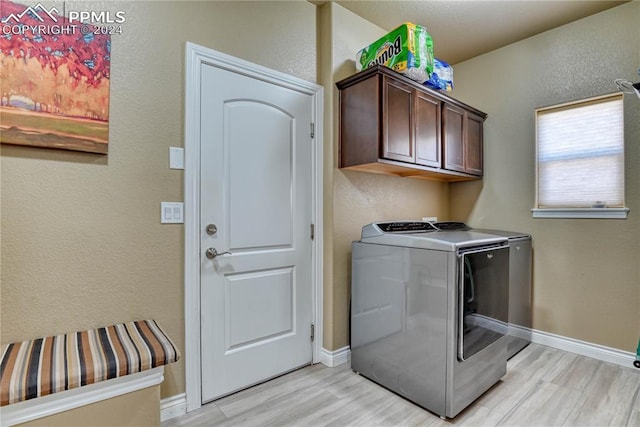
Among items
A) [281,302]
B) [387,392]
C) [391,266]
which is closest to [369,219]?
[391,266]

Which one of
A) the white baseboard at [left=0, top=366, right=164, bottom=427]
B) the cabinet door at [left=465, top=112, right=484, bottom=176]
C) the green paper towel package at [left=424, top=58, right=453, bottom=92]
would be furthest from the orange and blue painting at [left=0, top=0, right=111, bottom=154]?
the cabinet door at [left=465, top=112, right=484, bottom=176]

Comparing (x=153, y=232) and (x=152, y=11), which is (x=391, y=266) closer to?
(x=153, y=232)

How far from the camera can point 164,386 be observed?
1.77m

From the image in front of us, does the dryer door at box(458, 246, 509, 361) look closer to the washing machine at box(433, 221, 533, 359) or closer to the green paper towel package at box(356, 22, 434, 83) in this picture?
the washing machine at box(433, 221, 533, 359)

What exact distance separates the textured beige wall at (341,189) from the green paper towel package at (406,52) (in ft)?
0.80

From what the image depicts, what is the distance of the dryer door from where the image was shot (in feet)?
5.84

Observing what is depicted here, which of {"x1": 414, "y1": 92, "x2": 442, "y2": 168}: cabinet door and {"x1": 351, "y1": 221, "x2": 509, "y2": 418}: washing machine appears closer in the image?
{"x1": 351, "y1": 221, "x2": 509, "y2": 418}: washing machine

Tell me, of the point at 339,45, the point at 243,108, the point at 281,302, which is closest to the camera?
the point at 243,108

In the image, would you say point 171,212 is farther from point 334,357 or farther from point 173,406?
point 334,357

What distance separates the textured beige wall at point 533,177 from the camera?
7.88 ft

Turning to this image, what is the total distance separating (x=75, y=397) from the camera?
119 cm

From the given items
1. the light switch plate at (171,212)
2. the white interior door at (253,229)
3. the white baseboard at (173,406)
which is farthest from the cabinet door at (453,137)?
the white baseboard at (173,406)

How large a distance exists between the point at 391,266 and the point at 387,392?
819 millimetres

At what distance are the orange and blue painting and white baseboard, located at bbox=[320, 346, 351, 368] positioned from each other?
6.50 feet
